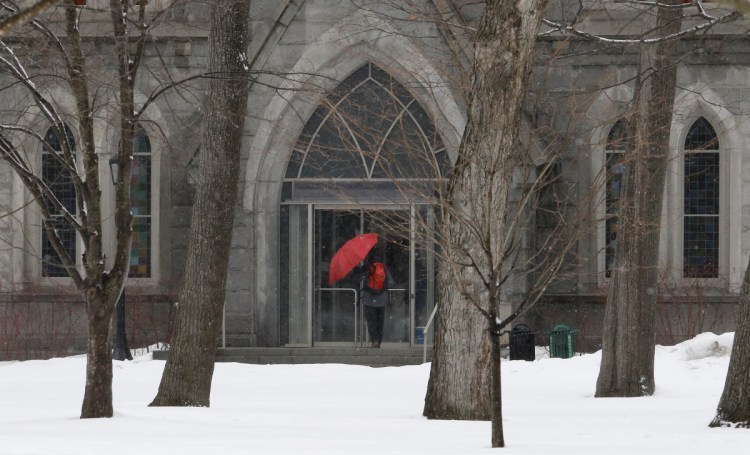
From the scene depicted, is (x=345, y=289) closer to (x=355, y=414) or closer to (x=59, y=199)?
(x=59, y=199)

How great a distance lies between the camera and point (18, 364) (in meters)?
21.5

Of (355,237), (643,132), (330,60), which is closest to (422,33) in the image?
(330,60)

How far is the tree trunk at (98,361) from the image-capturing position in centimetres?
1160

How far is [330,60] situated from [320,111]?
→ 2.89 feet

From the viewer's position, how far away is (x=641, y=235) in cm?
1539

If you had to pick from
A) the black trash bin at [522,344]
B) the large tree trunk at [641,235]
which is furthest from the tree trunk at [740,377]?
the black trash bin at [522,344]

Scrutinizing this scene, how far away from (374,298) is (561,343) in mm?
3176

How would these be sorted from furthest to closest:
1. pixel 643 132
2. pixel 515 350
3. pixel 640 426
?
pixel 515 350, pixel 643 132, pixel 640 426

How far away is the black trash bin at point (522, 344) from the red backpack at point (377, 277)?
8.04 ft

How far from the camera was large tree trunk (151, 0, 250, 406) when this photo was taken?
44.5 ft

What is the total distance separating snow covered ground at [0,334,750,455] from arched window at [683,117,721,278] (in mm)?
3088

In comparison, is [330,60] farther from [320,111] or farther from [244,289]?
[244,289]

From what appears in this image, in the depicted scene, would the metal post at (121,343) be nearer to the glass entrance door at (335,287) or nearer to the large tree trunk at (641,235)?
the glass entrance door at (335,287)

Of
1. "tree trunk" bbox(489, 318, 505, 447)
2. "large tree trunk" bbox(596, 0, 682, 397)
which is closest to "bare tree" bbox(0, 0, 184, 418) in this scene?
"tree trunk" bbox(489, 318, 505, 447)
